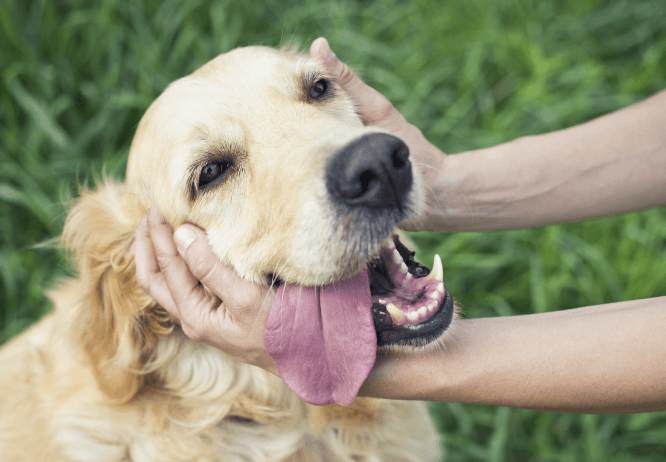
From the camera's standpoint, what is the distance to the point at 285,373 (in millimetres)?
1675

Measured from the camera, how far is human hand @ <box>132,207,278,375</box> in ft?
5.65

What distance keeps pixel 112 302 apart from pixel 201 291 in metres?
0.37

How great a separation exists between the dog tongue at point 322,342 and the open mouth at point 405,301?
7 cm

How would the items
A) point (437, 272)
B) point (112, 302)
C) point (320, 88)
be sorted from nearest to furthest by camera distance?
point (437, 272), point (112, 302), point (320, 88)

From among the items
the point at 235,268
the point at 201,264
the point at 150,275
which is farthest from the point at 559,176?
the point at 150,275

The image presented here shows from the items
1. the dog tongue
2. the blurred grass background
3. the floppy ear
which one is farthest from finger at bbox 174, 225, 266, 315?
the blurred grass background

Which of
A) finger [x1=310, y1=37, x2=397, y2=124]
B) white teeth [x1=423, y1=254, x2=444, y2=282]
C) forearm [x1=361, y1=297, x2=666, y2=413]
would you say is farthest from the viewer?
finger [x1=310, y1=37, x2=397, y2=124]

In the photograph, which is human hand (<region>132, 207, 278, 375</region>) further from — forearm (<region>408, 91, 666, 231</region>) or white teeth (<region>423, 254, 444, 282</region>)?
forearm (<region>408, 91, 666, 231</region>)

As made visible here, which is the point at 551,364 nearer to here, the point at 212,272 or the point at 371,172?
the point at 371,172

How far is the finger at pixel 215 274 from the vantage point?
1.73 meters

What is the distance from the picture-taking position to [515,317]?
1668 millimetres

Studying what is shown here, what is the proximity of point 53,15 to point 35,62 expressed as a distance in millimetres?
437

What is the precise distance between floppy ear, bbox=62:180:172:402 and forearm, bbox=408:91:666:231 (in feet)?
3.79

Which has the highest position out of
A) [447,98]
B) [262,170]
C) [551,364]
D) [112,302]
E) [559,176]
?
[262,170]
